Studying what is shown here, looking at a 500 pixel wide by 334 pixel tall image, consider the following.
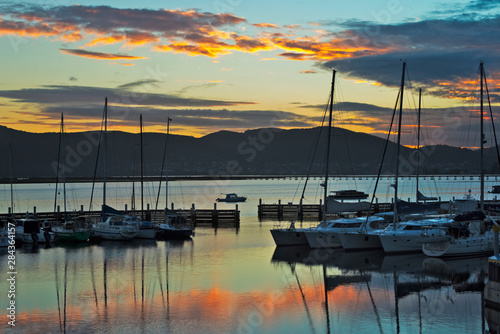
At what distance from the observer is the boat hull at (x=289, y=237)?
143ft

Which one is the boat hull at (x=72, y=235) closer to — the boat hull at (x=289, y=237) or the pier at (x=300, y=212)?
the boat hull at (x=289, y=237)

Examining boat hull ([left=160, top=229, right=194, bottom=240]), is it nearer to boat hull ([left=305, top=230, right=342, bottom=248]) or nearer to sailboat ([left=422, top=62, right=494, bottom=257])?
boat hull ([left=305, top=230, right=342, bottom=248])

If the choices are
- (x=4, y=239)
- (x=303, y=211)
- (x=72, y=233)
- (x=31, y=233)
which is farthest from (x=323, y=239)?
(x=303, y=211)

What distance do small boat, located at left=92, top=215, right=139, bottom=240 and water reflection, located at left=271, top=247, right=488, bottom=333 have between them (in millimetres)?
12949

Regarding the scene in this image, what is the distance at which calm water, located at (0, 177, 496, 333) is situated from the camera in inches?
928

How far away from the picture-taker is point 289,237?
43.9 metres

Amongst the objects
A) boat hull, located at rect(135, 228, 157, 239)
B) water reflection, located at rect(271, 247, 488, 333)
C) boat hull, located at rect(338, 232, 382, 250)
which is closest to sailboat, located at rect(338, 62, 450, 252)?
boat hull, located at rect(338, 232, 382, 250)

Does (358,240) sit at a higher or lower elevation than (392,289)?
higher

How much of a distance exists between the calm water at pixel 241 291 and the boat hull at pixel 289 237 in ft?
3.18

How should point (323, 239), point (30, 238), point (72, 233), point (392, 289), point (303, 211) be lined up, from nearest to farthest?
point (392, 289) < point (323, 239) < point (30, 238) < point (72, 233) < point (303, 211)

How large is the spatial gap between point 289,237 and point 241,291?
14878mm

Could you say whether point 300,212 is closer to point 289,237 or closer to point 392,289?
point 289,237

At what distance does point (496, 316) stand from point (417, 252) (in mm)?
15739

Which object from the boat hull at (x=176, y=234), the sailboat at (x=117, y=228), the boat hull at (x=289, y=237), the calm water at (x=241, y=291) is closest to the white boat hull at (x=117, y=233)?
the sailboat at (x=117, y=228)
